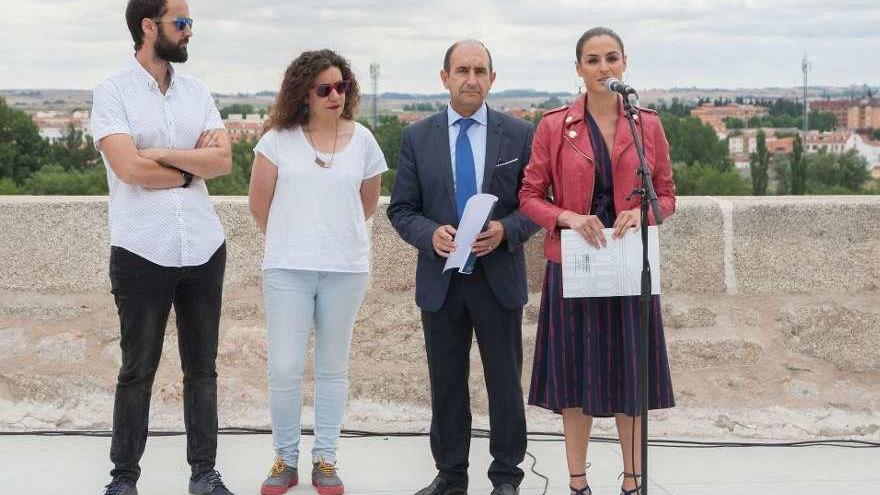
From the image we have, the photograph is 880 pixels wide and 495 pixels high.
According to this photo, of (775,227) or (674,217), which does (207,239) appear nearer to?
(674,217)

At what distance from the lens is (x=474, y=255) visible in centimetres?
372

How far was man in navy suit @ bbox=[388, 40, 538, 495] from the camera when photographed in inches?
149

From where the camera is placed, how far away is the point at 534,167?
11.9 feet

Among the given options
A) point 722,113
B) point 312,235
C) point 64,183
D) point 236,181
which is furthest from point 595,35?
point 722,113

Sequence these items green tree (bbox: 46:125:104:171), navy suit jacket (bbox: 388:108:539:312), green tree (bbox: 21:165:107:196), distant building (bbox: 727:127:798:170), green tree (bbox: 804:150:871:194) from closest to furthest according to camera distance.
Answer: navy suit jacket (bbox: 388:108:539:312) → green tree (bbox: 21:165:107:196) → green tree (bbox: 46:125:104:171) → green tree (bbox: 804:150:871:194) → distant building (bbox: 727:127:798:170)

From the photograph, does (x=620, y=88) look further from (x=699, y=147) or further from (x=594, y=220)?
(x=699, y=147)

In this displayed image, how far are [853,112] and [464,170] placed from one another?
150849 millimetres

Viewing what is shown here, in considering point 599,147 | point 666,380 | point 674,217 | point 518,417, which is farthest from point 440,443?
point 674,217

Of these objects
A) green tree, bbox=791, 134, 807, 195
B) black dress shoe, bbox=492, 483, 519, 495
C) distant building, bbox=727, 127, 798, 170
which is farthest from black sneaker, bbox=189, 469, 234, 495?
distant building, bbox=727, 127, 798, 170

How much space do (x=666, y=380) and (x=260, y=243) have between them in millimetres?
1920

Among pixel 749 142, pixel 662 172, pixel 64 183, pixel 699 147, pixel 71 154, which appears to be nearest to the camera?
pixel 662 172

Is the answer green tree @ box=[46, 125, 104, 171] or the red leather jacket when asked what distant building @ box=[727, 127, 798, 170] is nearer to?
green tree @ box=[46, 125, 104, 171]

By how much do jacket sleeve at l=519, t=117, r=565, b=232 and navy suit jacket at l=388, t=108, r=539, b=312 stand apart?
15 cm

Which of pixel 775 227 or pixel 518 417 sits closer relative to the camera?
pixel 518 417
